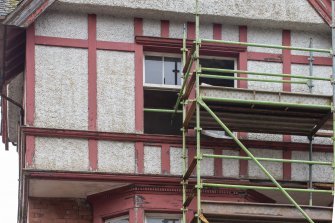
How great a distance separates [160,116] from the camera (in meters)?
26.2

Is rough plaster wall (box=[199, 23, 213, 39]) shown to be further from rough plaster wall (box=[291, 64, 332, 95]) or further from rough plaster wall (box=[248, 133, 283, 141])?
rough plaster wall (box=[248, 133, 283, 141])

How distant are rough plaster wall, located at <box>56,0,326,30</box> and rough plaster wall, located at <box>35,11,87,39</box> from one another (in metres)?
0.18

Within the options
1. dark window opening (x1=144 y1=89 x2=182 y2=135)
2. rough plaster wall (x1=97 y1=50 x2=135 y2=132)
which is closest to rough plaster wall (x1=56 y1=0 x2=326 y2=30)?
rough plaster wall (x1=97 y1=50 x2=135 y2=132)

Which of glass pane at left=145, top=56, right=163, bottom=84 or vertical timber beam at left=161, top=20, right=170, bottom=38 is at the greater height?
vertical timber beam at left=161, top=20, right=170, bottom=38

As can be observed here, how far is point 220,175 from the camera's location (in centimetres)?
2514

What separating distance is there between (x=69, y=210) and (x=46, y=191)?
22.7 inches

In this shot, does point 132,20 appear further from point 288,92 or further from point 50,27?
point 288,92

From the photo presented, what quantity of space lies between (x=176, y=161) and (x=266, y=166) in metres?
1.60

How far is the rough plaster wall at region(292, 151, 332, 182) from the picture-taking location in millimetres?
25547

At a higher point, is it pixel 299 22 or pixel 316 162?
pixel 299 22

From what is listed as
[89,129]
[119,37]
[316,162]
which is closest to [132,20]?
[119,37]

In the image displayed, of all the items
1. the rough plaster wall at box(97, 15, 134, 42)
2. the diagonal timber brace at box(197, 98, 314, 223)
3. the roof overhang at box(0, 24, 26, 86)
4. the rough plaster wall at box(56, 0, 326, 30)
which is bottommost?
the diagonal timber brace at box(197, 98, 314, 223)

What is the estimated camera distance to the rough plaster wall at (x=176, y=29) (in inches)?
1022

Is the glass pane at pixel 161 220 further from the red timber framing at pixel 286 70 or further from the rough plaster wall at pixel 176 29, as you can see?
the rough plaster wall at pixel 176 29
